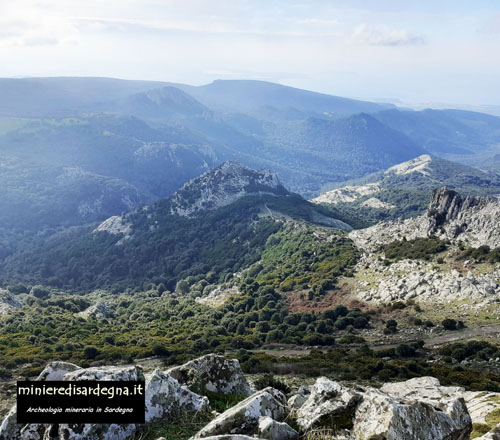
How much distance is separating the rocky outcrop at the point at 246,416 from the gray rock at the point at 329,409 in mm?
801

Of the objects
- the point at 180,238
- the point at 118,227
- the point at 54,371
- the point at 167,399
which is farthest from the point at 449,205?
the point at 118,227

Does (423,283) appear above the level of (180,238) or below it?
above

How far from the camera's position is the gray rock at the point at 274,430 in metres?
9.98

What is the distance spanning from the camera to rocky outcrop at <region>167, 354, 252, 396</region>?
14609mm

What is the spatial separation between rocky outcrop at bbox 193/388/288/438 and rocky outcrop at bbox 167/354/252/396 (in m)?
3.61

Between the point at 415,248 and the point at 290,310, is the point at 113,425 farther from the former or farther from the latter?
the point at 415,248

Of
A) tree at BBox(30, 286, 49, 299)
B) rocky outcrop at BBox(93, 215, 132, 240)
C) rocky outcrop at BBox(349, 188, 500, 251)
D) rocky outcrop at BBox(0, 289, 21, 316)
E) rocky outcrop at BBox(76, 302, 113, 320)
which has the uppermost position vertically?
rocky outcrop at BBox(349, 188, 500, 251)

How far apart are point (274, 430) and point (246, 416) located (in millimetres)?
952

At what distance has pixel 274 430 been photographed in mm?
10094

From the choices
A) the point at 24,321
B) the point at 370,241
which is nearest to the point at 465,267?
the point at 370,241

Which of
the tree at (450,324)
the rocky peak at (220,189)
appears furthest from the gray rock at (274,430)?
the rocky peak at (220,189)

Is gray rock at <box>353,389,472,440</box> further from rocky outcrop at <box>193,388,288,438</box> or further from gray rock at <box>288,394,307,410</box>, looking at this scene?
gray rock at <box>288,394,307,410</box>

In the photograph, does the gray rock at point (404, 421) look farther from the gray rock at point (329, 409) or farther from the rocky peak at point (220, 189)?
the rocky peak at point (220, 189)

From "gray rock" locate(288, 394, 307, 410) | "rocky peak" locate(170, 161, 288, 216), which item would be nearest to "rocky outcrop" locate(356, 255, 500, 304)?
"gray rock" locate(288, 394, 307, 410)
